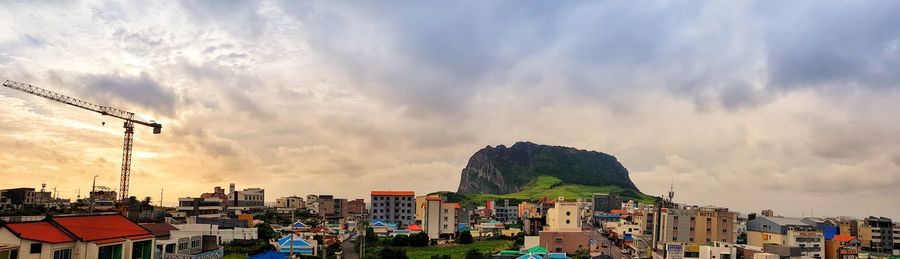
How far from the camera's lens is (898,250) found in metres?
80.6

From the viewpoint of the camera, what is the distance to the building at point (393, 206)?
99250 millimetres

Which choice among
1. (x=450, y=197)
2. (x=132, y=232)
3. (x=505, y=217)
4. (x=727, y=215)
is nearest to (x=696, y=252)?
(x=727, y=215)

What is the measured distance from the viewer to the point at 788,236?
65.8 meters

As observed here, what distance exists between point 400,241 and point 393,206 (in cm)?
3312

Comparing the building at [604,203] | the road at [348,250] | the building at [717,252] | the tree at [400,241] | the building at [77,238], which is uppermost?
the building at [604,203]

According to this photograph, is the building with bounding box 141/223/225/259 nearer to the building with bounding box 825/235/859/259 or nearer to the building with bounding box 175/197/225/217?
the building with bounding box 175/197/225/217

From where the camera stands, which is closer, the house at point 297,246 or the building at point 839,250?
the house at point 297,246

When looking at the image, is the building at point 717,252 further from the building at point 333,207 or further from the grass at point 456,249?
the building at point 333,207

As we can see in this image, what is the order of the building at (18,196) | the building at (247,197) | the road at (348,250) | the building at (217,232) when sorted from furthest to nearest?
the building at (247,197) → the building at (18,196) → the road at (348,250) → the building at (217,232)

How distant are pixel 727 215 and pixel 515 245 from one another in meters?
22.8

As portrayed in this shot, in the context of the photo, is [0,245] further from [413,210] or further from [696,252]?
[413,210]

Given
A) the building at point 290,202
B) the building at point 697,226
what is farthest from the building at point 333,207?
the building at point 697,226

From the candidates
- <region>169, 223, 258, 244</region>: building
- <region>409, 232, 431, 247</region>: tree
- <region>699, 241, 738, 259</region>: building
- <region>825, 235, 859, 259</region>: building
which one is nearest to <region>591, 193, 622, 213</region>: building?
<region>825, 235, 859, 259</region>: building

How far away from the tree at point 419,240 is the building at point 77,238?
3574cm
